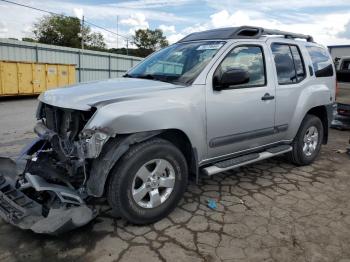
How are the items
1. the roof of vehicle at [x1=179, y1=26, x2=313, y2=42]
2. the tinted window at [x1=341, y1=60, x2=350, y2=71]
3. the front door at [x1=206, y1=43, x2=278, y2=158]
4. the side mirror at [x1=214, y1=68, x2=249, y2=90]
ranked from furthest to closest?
the tinted window at [x1=341, y1=60, x2=350, y2=71], the roof of vehicle at [x1=179, y1=26, x2=313, y2=42], the front door at [x1=206, y1=43, x2=278, y2=158], the side mirror at [x1=214, y1=68, x2=249, y2=90]

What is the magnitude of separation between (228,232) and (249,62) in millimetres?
2157

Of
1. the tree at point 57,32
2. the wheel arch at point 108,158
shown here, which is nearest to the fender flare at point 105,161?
the wheel arch at point 108,158

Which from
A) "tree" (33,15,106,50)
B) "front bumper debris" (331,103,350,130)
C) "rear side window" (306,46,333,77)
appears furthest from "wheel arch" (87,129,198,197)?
"tree" (33,15,106,50)

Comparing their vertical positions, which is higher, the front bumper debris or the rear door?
the rear door

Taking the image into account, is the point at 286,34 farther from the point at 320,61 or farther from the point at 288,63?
the point at 320,61

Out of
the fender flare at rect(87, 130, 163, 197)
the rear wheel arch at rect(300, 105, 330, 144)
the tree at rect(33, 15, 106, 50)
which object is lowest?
the fender flare at rect(87, 130, 163, 197)

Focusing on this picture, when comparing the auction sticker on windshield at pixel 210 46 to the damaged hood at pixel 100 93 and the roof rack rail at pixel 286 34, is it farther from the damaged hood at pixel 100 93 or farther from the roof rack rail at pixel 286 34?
the roof rack rail at pixel 286 34

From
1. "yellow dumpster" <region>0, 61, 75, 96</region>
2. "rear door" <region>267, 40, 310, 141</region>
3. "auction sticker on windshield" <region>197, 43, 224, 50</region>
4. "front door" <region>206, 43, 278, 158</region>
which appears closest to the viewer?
"front door" <region>206, 43, 278, 158</region>

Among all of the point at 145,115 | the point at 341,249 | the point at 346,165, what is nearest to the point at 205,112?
the point at 145,115

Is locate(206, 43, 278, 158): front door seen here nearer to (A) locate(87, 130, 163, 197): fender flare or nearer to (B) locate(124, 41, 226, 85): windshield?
(B) locate(124, 41, 226, 85): windshield

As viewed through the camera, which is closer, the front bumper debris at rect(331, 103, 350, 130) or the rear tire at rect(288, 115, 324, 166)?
the rear tire at rect(288, 115, 324, 166)

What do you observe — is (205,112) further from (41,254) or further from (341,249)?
(41,254)

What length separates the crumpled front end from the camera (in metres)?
2.83

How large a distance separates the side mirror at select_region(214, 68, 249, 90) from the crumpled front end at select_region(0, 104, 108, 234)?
57.5 inches
